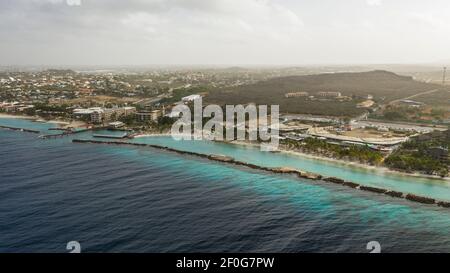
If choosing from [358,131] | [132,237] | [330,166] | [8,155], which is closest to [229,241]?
[132,237]

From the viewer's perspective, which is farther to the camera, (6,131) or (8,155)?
(6,131)

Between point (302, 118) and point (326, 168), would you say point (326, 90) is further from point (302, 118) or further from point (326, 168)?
point (326, 168)

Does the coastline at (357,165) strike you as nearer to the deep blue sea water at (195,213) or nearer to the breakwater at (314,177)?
the breakwater at (314,177)

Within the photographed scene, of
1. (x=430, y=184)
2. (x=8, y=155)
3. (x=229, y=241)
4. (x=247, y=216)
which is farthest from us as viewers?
(x=8, y=155)

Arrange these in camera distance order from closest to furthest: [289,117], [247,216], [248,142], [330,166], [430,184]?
[247,216], [430,184], [330,166], [248,142], [289,117]

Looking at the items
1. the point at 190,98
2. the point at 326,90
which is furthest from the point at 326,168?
the point at 326,90

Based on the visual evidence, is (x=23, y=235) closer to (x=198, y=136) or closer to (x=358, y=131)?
(x=198, y=136)

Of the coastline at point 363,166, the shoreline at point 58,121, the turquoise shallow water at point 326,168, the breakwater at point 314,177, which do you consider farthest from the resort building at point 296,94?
the breakwater at point 314,177
